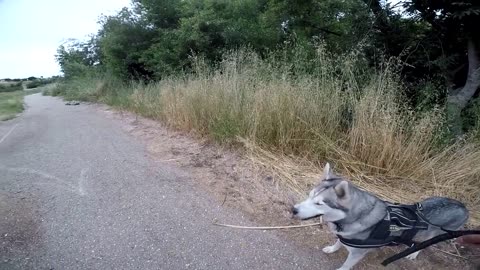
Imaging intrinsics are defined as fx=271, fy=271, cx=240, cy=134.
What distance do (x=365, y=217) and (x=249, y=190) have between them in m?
1.50

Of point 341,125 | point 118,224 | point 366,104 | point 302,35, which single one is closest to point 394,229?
point 366,104

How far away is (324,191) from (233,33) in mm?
8083

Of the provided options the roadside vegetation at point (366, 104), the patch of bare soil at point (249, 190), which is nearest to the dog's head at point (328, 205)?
the patch of bare soil at point (249, 190)

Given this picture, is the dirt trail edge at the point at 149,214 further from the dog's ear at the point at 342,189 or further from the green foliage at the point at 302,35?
the green foliage at the point at 302,35

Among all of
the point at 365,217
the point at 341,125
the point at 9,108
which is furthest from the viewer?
the point at 9,108

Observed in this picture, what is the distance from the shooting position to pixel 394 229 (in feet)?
7.02

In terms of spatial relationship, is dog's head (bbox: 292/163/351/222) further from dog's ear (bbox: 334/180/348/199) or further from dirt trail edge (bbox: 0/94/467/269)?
dirt trail edge (bbox: 0/94/467/269)

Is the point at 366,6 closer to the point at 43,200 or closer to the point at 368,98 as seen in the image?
the point at 368,98

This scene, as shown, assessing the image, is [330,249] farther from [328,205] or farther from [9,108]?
[9,108]

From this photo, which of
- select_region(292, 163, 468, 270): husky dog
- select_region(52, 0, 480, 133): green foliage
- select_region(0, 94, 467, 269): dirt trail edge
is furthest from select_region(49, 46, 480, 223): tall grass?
select_region(292, 163, 468, 270): husky dog

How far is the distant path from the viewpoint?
2.25m

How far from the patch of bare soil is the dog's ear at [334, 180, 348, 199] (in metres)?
0.65

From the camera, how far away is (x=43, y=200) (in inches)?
125

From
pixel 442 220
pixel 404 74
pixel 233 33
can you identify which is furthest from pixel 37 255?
pixel 233 33
